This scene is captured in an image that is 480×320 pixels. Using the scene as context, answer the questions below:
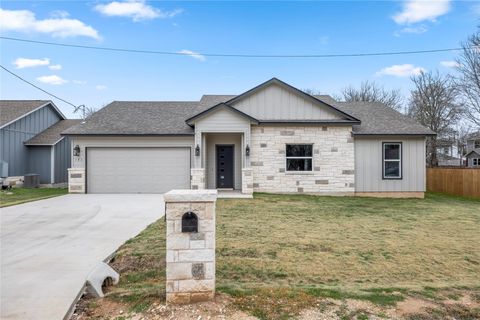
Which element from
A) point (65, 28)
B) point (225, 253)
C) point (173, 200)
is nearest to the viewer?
point (173, 200)

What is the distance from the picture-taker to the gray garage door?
1412 centimetres

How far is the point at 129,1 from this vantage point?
12.2 meters

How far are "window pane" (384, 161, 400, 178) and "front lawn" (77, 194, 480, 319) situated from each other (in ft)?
16.6

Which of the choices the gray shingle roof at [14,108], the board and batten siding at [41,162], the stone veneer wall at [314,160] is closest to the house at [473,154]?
the stone veneer wall at [314,160]

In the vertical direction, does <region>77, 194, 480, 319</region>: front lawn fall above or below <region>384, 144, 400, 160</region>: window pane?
below

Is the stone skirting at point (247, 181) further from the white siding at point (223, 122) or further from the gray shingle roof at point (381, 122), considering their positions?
the gray shingle roof at point (381, 122)

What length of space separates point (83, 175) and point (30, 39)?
29.9 ft

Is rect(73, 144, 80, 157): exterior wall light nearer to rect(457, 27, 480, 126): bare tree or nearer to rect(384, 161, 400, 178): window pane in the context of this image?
rect(384, 161, 400, 178): window pane

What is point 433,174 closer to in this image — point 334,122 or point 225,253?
point 334,122

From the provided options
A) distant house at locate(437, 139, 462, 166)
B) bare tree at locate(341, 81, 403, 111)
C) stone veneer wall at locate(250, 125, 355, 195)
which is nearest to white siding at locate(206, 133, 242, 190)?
stone veneer wall at locate(250, 125, 355, 195)

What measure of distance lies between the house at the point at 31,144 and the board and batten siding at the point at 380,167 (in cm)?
1725

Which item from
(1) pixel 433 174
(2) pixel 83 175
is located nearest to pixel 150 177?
(2) pixel 83 175

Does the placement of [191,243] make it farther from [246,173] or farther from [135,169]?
[135,169]

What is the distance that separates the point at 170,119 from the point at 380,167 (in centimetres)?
1010
